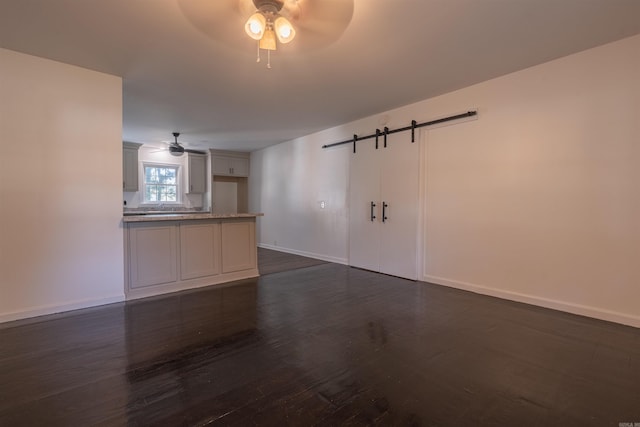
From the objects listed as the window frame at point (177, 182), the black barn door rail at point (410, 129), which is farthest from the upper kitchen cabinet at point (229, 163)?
the black barn door rail at point (410, 129)

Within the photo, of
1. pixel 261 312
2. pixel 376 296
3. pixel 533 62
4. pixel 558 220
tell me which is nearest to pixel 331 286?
pixel 376 296

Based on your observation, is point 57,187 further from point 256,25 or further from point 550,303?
point 550,303

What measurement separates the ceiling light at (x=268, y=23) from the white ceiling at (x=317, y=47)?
0.28m

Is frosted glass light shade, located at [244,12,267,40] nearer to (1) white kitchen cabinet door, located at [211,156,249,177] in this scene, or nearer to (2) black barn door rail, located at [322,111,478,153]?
(2) black barn door rail, located at [322,111,478,153]

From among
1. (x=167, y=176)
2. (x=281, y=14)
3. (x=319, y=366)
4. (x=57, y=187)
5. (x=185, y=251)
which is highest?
(x=281, y=14)

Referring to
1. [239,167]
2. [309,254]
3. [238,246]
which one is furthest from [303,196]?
[239,167]

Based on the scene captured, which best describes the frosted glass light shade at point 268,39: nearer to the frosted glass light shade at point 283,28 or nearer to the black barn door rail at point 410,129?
the frosted glass light shade at point 283,28

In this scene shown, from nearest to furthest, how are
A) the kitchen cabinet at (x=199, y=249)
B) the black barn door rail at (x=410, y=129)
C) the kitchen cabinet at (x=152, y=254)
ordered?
the kitchen cabinet at (x=152, y=254), the black barn door rail at (x=410, y=129), the kitchen cabinet at (x=199, y=249)

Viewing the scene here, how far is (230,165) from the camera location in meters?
8.39

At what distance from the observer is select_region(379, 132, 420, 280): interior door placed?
459 centimetres

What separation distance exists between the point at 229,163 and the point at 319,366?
7.16m

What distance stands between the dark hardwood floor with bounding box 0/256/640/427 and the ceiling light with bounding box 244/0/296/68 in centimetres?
240

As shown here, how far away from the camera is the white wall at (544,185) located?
9.52 ft

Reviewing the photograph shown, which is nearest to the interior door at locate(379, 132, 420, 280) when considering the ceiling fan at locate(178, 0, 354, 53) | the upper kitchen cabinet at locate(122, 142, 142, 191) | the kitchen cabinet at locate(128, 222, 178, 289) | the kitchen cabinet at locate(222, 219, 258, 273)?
the kitchen cabinet at locate(222, 219, 258, 273)
